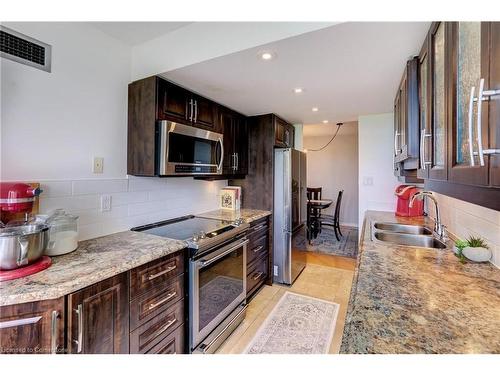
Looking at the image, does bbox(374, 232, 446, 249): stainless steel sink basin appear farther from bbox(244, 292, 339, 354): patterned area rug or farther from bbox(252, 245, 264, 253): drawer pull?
bbox(252, 245, 264, 253): drawer pull

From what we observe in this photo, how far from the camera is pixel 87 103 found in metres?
1.65

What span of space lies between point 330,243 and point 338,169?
2.36 m

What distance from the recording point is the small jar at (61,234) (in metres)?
1.28

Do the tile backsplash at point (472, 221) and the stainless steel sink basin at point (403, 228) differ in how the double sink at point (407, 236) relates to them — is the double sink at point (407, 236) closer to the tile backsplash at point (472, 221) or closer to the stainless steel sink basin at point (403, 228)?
the stainless steel sink basin at point (403, 228)

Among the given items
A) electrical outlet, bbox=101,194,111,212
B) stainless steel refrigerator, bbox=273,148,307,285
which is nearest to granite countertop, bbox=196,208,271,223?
stainless steel refrigerator, bbox=273,148,307,285

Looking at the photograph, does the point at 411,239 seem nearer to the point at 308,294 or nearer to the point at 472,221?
the point at 472,221

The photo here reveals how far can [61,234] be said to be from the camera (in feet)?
4.31

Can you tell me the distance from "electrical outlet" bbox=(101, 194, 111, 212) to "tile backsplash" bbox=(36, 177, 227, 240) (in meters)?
0.02

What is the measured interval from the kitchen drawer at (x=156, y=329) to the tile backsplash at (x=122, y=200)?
2.43 ft

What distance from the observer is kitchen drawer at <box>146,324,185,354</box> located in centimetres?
142

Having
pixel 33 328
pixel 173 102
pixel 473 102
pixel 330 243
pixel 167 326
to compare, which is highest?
pixel 173 102

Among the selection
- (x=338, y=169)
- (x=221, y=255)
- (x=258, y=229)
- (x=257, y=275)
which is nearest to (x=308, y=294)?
(x=257, y=275)
